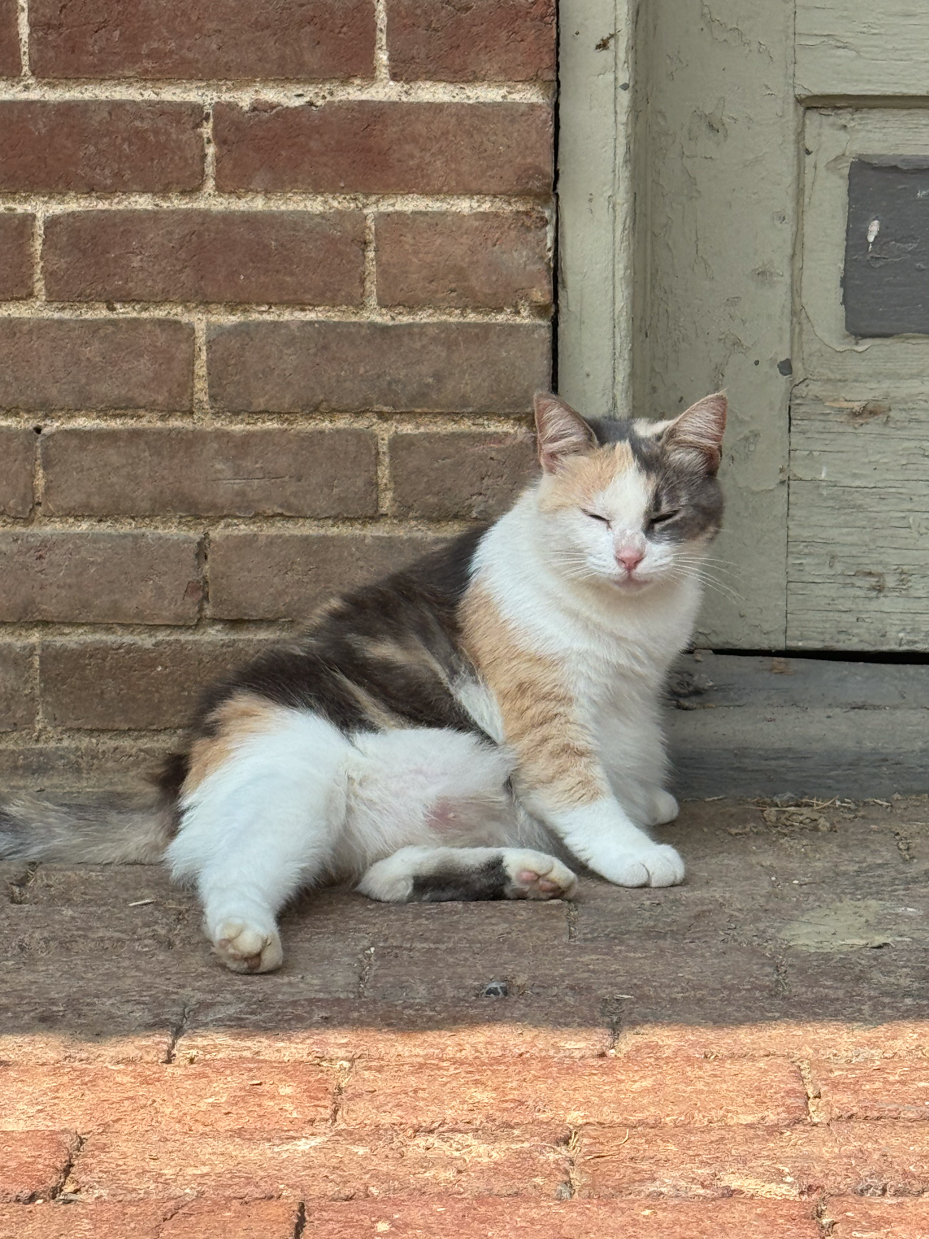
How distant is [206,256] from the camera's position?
316cm

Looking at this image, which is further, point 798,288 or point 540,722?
point 798,288

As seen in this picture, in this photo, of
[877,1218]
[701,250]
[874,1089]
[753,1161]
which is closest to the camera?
[877,1218]

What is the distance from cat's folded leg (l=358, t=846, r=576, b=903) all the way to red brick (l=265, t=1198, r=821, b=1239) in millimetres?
1024

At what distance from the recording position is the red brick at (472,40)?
10.1ft

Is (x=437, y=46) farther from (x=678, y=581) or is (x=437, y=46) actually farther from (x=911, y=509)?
(x=911, y=509)

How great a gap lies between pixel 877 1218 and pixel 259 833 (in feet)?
4.27

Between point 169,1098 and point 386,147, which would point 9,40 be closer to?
point 386,147

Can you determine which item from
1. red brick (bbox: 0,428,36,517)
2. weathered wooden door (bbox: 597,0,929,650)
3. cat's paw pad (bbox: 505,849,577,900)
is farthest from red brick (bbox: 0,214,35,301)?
cat's paw pad (bbox: 505,849,577,900)

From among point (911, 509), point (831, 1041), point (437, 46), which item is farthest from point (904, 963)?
point (437, 46)

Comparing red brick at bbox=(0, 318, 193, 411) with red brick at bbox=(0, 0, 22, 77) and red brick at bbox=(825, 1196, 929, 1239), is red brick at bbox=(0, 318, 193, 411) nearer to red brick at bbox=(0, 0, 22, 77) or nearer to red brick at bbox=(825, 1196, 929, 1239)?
red brick at bbox=(0, 0, 22, 77)

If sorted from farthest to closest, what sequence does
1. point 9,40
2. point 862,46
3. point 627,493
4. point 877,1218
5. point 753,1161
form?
point 862,46, point 9,40, point 627,493, point 753,1161, point 877,1218

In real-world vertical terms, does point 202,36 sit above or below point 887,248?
above

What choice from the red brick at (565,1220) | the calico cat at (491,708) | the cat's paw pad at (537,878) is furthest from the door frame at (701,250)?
the red brick at (565,1220)

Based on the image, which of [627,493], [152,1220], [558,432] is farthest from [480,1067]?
[558,432]
